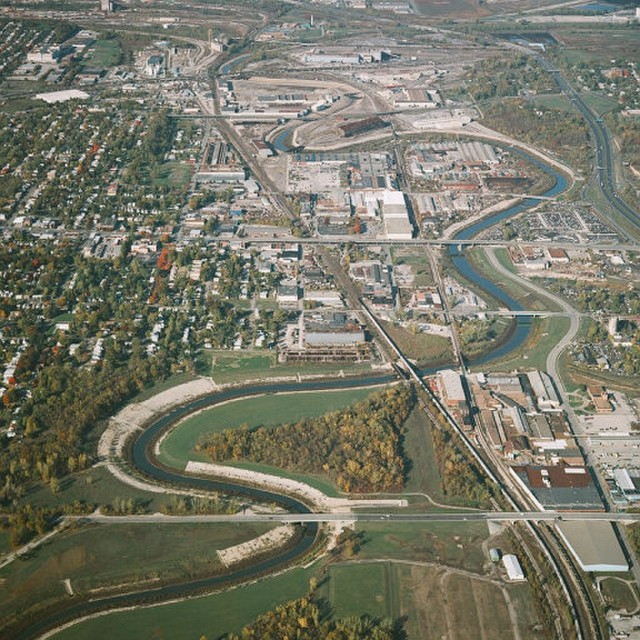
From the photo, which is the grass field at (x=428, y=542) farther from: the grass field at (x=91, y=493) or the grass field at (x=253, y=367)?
the grass field at (x=253, y=367)

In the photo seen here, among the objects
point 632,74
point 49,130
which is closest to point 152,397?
point 49,130

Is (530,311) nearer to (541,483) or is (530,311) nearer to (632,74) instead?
(541,483)

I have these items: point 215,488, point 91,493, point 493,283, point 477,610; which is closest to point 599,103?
point 493,283

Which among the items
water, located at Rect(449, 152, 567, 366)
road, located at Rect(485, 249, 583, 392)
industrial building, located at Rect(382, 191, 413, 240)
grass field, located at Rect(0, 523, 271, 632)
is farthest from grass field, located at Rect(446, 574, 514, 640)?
industrial building, located at Rect(382, 191, 413, 240)

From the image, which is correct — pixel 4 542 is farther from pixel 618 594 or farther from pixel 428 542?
pixel 618 594

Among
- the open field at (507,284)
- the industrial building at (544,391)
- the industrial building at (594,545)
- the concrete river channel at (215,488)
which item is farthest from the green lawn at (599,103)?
the industrial building at (594,545)
